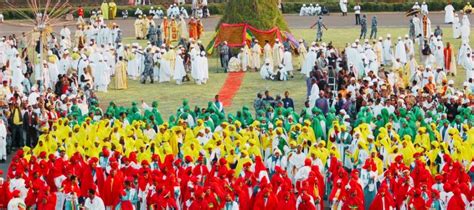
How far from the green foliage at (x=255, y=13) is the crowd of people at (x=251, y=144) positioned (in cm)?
420

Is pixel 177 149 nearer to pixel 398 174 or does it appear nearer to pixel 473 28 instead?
pixel 398 174

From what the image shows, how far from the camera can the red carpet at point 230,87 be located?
1309 inches

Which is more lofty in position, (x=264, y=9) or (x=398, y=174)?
(x=264, y=9)

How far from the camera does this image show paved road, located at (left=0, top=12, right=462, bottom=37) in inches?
1984

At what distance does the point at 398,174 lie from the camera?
21266 millimetres

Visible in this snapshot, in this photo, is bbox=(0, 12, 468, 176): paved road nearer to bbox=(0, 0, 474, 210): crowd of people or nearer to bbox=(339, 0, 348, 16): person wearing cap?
bbox=(339, 0, 348, 16): person wearing cap

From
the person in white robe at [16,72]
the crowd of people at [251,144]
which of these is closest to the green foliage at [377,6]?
the crowd of people at [251,144]

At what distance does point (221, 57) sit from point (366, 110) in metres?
11.5

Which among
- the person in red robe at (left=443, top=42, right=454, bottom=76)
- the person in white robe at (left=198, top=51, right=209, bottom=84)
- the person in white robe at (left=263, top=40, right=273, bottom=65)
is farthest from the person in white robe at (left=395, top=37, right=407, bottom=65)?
the person in white robe at (left=198, top=51, right=209, bottom=84)

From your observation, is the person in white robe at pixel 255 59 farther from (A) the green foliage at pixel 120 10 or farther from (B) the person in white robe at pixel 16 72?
(A) the green foliage at pixel 120 10

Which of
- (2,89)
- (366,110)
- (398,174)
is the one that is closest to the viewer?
(398,174)

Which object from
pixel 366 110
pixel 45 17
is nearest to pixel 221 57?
pixel 45 17

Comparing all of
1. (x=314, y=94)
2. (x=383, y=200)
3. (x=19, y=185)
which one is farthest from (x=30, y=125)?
(x=383, y=200)

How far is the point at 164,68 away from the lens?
118 feet
